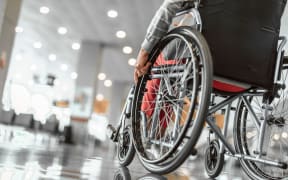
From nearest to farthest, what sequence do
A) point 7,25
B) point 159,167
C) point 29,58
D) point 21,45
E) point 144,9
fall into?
point 159,167
point 7,25
point 144,9
point 21,45
point 29,58

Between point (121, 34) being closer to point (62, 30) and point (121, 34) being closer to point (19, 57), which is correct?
point (62, 30)

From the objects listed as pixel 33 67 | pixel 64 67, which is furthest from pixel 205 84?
pixel 33 67

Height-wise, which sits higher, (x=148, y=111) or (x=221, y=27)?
(x=221, y=27)

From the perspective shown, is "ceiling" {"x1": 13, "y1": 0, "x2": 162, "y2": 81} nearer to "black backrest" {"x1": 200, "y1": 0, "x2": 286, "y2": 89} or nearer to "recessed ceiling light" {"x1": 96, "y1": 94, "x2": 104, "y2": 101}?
"black backrest" {"x1": 200, "y1": 0, "x2": 286, "y2": 89}

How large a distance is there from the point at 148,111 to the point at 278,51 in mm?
711

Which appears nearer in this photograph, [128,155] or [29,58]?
[128,155]

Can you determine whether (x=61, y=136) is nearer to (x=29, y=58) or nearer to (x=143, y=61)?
(x=29, y=58)

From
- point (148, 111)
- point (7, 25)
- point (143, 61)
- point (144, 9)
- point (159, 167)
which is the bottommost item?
point (159, 167)

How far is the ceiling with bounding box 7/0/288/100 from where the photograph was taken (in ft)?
28.3

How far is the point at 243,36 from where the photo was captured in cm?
153

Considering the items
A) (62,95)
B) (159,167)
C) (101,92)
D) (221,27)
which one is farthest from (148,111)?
(62,95)

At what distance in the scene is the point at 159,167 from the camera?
4.48 feet

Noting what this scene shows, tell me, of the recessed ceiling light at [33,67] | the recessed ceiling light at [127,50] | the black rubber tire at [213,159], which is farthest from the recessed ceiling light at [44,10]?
the recessed ceiling light at [33,67]

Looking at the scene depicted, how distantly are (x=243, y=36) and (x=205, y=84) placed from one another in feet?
1.54
